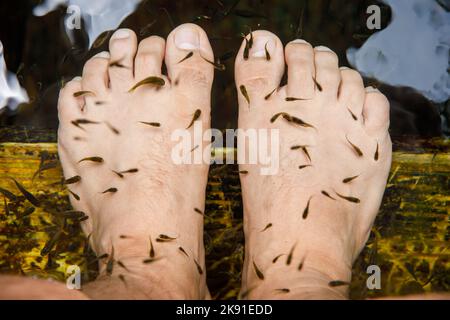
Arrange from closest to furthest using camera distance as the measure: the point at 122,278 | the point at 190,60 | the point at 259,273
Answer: the point at 122,278, the point at 259,273, the point at 190,60

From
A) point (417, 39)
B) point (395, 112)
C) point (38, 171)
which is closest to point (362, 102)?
point (395, 112)

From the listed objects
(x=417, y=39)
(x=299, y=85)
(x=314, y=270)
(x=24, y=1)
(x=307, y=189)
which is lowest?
(x=314, y=270)

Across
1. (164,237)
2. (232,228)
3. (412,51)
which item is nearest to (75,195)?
(164,237)

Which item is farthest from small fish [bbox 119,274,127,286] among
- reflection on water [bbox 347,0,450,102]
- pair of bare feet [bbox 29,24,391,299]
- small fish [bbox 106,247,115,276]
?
reflection on water [bbox 347,0,450,102]

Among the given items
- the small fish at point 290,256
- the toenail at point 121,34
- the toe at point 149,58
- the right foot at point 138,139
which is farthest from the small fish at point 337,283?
the toenail at point 121,34

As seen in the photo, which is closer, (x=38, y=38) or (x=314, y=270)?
(x=314, y=270)

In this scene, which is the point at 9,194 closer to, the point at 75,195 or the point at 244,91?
the point at 75,195

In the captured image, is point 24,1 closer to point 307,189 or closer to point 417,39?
point 307,189
